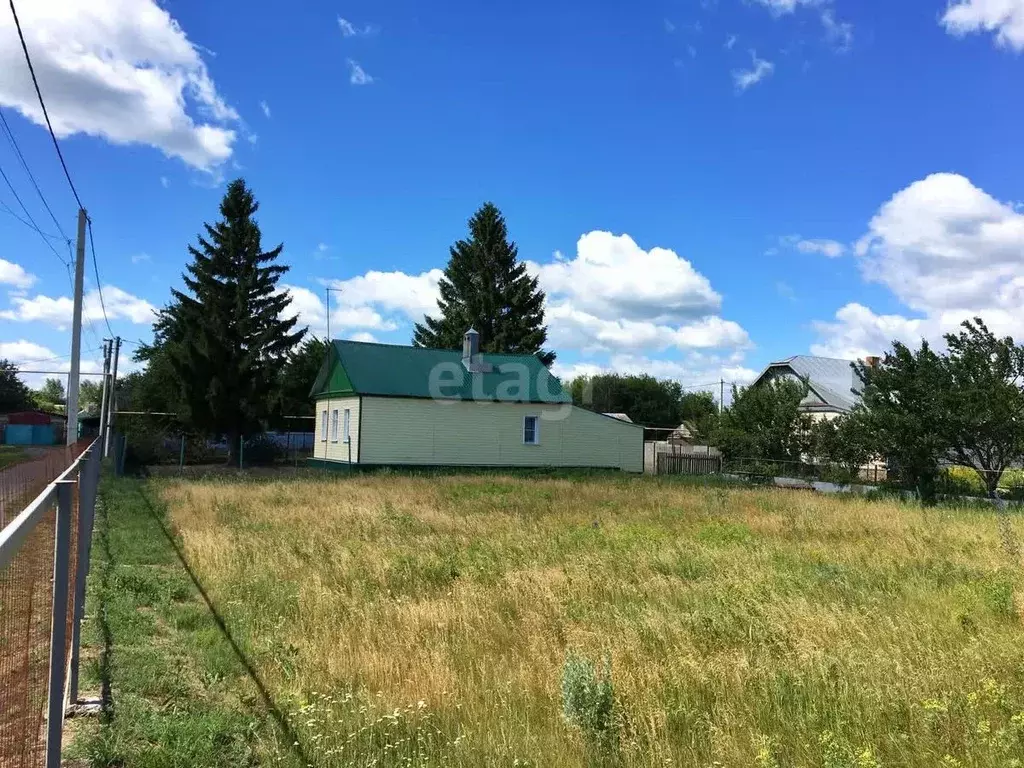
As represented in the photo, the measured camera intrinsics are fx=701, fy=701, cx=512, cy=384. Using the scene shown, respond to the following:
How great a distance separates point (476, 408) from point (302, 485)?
12451 millimetres

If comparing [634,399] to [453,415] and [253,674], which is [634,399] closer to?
[453,415]

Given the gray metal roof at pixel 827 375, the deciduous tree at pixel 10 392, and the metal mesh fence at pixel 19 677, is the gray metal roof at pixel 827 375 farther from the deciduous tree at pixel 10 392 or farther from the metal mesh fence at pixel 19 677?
the deciduous tree at pixel 10 392

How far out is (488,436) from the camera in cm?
3133

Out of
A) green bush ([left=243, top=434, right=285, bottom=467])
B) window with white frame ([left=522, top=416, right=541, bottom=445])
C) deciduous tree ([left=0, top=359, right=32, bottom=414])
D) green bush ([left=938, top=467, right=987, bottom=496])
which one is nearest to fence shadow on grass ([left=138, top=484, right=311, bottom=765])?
green bush ([left=938, top=467, right=987, bottom=496])

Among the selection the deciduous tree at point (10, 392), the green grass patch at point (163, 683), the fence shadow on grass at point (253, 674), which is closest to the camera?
the green grass patch at point (163, 683)

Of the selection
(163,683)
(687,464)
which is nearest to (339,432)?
(687,464)

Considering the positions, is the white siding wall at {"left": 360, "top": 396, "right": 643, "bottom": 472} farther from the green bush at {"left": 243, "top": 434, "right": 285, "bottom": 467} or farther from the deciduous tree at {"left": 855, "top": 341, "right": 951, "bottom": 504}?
the deciduous tree at {"left": 855, "top": 341, "right": 951, "bottom": 504}

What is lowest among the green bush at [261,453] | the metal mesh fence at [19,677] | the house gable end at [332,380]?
the green bush at [261,453]

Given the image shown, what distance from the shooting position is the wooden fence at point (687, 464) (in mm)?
33500

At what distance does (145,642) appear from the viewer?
18.7 feet

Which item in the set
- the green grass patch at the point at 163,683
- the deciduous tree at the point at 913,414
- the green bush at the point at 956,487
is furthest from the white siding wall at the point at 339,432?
the green bush at the point at 956,487

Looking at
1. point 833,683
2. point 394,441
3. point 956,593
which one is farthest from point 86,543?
point 394,441

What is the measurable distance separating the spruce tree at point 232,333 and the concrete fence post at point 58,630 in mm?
31248

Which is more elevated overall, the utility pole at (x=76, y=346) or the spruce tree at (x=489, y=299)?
the spruce tree at (x=489, y=299)
